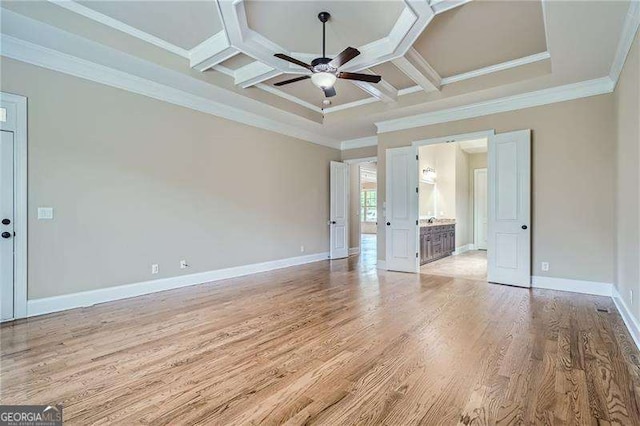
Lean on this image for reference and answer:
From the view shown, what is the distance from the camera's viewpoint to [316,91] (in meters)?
5.46

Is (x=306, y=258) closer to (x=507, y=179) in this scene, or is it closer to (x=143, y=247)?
(x=143, y=247)

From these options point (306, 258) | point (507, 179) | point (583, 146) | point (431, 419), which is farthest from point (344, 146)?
point (431, 419)

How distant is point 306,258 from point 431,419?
5505mm

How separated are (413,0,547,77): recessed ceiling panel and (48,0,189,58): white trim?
300 cm

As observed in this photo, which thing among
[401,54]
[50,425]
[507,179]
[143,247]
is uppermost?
[401,54]

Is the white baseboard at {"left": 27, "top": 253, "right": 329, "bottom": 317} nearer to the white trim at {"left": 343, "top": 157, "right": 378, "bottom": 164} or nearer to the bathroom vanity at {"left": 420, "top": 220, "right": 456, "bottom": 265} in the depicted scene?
the bathroom vanity at {"left": 420, "top": 220, "right": 456, "bottom": 265}

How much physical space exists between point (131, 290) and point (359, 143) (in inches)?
226

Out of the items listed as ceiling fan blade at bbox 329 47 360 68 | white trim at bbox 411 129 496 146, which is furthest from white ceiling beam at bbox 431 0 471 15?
white trim at bbox 411 129 496 146

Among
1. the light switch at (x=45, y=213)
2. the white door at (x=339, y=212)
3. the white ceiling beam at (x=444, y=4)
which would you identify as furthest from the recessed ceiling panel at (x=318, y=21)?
the white door at (x=339, y=212)

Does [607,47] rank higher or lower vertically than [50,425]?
higher

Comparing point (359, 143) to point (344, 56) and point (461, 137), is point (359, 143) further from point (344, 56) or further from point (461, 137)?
point (344, 56)

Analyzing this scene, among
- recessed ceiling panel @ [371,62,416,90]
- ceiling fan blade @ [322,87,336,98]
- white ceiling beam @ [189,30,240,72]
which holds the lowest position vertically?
ceiling fan blade @ [322,87,336,98]

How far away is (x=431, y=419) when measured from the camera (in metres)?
1.84

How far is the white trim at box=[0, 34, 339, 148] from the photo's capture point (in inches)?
137
